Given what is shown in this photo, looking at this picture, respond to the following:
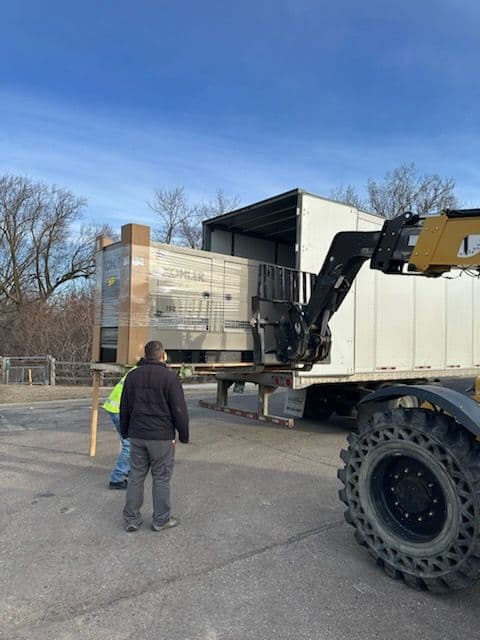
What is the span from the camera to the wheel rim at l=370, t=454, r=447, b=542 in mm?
3424

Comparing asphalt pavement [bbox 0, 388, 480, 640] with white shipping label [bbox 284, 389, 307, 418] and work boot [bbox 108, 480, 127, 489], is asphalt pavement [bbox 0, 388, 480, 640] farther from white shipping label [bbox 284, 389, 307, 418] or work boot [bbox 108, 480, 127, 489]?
white shipping label [bbox 284, 389, 307, 418]

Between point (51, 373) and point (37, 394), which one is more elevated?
point (51, 373)

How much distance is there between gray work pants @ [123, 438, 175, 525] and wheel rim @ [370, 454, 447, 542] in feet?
5.69

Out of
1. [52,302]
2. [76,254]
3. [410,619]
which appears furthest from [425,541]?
[76,254]

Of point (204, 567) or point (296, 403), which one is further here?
point (296, 403)

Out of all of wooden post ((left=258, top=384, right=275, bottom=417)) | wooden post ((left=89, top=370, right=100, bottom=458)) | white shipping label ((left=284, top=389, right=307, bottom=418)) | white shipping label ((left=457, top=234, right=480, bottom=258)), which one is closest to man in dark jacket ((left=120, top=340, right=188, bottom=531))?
wooden post ((left=89, top=370, right=100, bottom=458))

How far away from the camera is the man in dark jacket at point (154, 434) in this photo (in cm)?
435

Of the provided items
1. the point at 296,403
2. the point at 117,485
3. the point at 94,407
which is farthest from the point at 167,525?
the point at 296,403

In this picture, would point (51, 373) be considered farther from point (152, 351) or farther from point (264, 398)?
point (152, 351)

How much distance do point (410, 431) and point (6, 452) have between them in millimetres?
5828

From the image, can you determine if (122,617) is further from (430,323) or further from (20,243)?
(20,243)

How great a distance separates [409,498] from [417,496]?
7cm

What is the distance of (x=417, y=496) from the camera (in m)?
3.53

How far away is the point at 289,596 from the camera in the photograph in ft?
10.8
